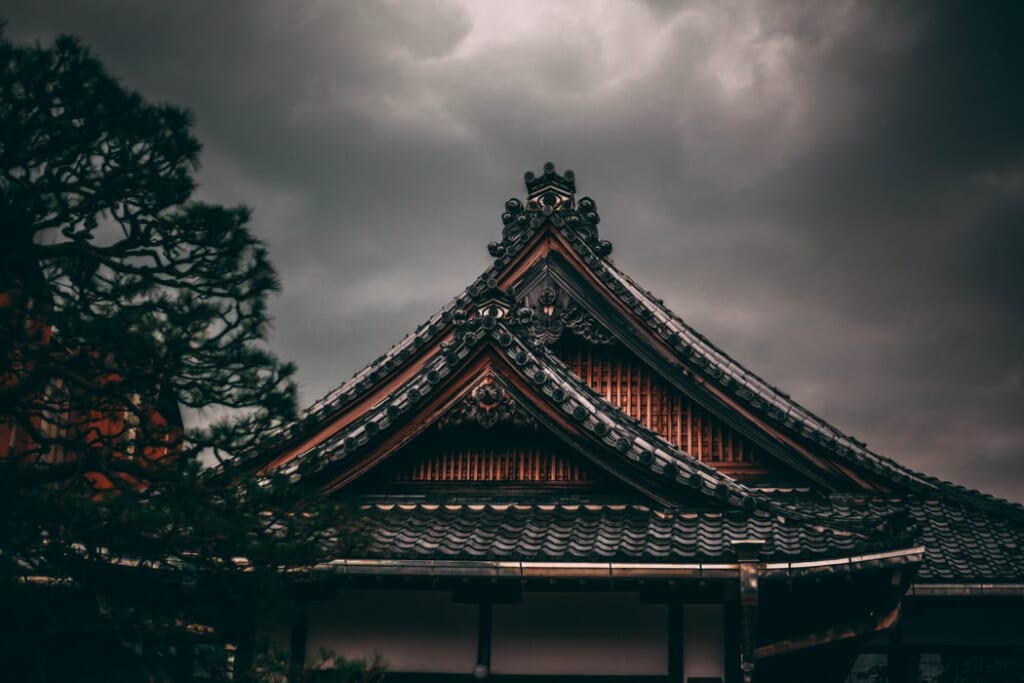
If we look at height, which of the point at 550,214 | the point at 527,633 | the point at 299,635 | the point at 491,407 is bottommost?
the point at 299,635

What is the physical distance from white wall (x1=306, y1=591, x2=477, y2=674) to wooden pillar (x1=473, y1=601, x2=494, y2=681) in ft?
0.32

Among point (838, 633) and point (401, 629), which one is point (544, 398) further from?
point (838, 633)

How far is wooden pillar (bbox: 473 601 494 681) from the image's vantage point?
891 cm

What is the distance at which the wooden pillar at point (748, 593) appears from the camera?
25.5 ft

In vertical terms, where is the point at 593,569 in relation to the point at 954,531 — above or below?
below

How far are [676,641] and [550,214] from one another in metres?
7.04

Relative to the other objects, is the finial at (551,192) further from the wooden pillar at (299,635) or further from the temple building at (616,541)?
the wooden pillar at (299,635)

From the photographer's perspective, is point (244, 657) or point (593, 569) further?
point (593, 569)

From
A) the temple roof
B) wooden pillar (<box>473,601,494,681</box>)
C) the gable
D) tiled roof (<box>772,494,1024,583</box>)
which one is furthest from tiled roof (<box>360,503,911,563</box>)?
the gable

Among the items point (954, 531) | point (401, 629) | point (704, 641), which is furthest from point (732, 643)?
point (954, 531)

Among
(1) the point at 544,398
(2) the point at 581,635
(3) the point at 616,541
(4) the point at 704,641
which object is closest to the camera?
(3) the point at 616,541

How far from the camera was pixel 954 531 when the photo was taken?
38.4ft

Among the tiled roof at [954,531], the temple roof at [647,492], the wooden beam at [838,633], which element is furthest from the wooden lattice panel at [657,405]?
the wooden beam at [838,633]

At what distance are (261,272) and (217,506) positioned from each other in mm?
1698
